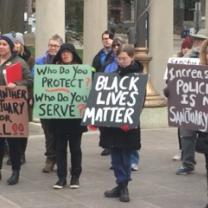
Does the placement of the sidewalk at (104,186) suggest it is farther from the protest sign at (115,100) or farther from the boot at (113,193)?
the protest sign at (115,100)

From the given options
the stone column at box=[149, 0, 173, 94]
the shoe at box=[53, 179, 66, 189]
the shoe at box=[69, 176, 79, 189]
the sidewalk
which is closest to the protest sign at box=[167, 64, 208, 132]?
the sidewalk

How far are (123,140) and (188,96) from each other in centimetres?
90

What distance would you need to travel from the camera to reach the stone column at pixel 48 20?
13.4m

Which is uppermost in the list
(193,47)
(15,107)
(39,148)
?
(193,47)

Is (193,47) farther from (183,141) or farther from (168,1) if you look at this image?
(168,1)

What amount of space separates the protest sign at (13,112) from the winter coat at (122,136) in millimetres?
1327

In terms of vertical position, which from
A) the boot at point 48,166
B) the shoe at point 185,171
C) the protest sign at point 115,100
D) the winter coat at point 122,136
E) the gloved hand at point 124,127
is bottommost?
the shoe at point 185,171

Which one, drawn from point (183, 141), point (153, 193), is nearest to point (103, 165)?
point (183, 141)

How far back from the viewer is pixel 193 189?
8.52 metres

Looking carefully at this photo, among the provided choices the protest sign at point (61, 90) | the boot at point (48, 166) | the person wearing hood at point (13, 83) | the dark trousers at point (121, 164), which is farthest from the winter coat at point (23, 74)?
the dark trousers at point (121, 164)

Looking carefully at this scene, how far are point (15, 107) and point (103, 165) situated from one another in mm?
1824

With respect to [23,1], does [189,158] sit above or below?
below

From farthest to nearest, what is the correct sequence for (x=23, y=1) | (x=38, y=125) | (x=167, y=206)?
(x=23, y=1) < (x=38, y=125) < (x=167, y=206)

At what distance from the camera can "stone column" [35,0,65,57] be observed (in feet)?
44.1
